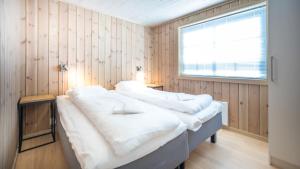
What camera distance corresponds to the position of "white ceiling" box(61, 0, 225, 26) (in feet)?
8.91

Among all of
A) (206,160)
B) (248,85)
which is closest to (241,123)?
(248,85)

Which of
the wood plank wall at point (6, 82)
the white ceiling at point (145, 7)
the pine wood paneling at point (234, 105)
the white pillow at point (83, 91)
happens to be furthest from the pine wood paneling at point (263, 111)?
the wood plank wall at point (6, 82)

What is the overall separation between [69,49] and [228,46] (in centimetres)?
292

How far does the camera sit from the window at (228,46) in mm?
2381

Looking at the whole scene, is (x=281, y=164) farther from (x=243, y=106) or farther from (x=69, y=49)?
(x=69, y=49)

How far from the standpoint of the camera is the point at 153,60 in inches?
169

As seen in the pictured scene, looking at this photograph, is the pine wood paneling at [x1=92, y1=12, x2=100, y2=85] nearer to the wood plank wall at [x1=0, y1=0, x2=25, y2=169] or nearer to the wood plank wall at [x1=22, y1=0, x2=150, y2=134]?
the wood plank wall at [x1=22, y1=0, x2=150, y2=134]

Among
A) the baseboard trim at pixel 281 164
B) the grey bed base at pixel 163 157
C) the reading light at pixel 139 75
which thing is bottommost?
the baseboard trim at pixel 281 164

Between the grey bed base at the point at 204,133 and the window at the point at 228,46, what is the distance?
40.5 inches

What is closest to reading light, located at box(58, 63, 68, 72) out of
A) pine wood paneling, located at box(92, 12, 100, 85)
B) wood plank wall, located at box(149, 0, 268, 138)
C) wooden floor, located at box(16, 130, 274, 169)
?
pine wood paneling, located at box(92, 12, 100, 85)

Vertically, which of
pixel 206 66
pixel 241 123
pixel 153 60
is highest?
pixel 153 60

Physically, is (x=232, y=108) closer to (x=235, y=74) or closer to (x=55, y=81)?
(x=235, y=74)

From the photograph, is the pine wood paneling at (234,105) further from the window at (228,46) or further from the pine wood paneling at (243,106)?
the window at (228,46)

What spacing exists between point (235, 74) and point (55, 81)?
3.19 metres
